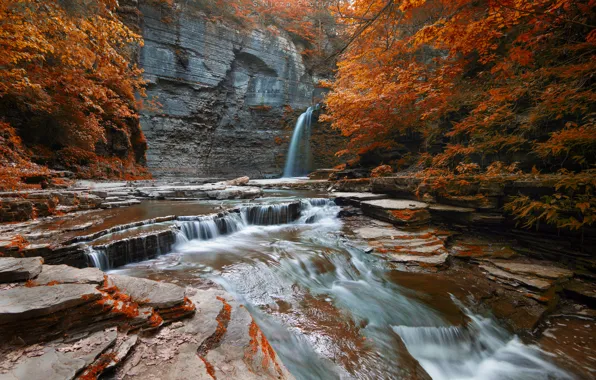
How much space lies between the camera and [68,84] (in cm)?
862

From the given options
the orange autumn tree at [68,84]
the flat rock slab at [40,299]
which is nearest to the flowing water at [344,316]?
the flat rock slab at [40,299]

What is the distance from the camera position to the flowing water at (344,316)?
7.94ft

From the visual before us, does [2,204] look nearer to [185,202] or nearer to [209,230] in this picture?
[209,230]

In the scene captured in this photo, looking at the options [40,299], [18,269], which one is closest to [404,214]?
[40,299]

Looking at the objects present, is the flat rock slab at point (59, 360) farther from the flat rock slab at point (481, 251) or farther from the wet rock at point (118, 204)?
the wet rock at point (118, 204)

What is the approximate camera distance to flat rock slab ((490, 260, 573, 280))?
3701 millimetres

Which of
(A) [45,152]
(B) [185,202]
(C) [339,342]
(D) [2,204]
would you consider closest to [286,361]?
(C) [339,342]

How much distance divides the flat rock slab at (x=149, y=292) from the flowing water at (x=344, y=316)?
1.10 metres

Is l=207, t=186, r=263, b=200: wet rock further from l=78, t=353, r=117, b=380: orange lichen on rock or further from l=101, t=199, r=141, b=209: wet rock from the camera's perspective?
l=78, t=353, r=117, b=380: orange lichen on rock

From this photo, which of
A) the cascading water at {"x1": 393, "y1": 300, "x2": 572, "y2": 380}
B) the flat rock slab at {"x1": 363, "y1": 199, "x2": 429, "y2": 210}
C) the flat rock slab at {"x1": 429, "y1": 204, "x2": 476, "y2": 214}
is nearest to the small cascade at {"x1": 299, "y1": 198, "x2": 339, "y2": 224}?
the flat rock slab at {"x1": 363, "y1": 199, "x2": 429, "y2": 210}

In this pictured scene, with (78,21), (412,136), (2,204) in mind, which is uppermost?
(78,21)

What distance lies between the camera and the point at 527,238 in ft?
15.0

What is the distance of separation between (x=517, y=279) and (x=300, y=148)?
18.0m

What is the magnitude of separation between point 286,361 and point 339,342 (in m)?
0.61
